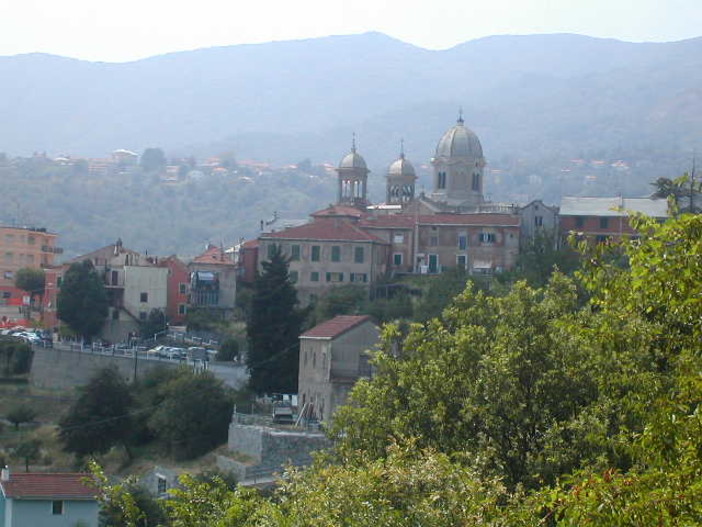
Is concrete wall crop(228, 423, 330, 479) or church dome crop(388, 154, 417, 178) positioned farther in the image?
church dome crop(388, 154, 417, 178)

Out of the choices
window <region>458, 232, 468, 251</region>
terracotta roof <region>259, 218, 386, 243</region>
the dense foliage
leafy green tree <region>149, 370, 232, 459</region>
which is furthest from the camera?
window <region>458, 232, 468, 251</region>

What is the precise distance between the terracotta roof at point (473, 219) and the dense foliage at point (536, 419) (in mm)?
49222

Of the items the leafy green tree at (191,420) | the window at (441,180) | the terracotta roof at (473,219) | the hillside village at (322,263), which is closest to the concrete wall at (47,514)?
the leafy green tree at (191,420)

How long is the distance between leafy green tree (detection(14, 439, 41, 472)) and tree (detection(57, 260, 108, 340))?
14.9m

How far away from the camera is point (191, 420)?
203ft

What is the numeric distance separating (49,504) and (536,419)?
21.5 m

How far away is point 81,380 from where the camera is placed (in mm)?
73812

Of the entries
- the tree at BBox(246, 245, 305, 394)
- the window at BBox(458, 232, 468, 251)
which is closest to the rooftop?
the window at BBox(458, 232, 468, 251)

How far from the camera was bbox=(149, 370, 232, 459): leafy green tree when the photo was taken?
2431 inches

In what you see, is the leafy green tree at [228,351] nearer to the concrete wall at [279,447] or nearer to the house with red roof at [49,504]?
the concrete wall at [279,447]

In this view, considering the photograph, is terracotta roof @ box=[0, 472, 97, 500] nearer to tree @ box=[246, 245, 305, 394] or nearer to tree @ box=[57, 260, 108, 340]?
tree @ box=[246, 245, 305, 394]

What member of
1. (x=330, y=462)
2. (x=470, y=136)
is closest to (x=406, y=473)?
(x=330, y=462)

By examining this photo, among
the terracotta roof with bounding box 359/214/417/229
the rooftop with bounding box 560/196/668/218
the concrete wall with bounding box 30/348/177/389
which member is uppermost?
the rooftop with bounding box 560/196/668/218

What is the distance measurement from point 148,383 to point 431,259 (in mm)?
19608
